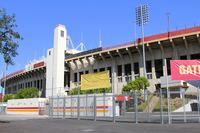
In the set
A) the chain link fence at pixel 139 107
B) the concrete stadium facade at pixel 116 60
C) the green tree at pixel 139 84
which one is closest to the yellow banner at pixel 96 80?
the chain link fence at pixel 139 107

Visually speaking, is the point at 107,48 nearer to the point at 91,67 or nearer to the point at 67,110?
the point at 91,67

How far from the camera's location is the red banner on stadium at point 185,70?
74.7 feet

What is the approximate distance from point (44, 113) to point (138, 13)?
29982 millimetres

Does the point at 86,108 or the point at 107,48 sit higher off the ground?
the point at 107,48

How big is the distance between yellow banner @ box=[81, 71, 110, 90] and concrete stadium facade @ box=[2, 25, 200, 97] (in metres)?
9.85

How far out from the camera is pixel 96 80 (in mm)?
37156

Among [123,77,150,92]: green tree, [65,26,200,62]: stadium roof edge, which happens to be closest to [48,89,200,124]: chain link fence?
[123,77,150,92]: green tree

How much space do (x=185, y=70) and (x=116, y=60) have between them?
4441 cm

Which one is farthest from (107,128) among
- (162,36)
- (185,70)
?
(162,36)

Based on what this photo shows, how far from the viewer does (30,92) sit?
8125cm

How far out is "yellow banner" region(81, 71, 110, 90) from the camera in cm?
3634

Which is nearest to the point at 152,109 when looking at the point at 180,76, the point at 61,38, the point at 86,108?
the point at 180,76

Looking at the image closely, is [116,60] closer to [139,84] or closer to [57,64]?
Answer: [139,84]

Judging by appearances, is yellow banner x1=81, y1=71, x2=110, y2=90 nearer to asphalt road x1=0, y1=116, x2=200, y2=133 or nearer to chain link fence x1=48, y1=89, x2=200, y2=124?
chain link fence x1=48, y1=89, x2=200, y2=124
